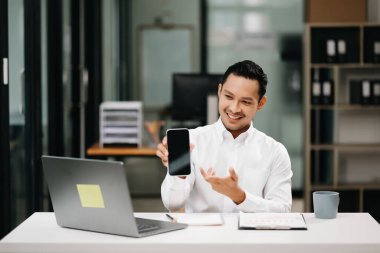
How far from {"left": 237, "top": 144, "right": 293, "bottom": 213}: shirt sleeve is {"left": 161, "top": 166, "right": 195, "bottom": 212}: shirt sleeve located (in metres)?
0.21

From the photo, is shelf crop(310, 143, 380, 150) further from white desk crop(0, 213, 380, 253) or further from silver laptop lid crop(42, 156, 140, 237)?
silver laptop lid crop(42, 156, 140, 237)

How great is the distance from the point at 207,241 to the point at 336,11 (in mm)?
4464

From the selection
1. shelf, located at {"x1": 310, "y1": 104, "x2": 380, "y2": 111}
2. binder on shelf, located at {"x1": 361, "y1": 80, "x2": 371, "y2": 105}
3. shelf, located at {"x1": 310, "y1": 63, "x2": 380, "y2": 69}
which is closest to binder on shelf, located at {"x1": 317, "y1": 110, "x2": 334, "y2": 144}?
shelf, located at {"x1": 310, "y1": 104, "x2": 380, "y2": 111}

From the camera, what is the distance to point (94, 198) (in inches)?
79.2

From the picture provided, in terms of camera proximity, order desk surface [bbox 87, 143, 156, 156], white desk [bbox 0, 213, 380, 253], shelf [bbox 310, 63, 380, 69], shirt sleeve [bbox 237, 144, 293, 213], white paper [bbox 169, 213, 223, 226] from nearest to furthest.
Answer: white desk [bbox 0, 213, 380, 253]
white paper [bbox 169, 213, 223, 226]
shirt sleeve [bbox 237, 144, 293, 213]
desk surface [bbox 87, 143, 156, 156]
shelf [bbox 310, 63, 380, 69]

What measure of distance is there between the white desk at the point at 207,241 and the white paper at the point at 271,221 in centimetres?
3

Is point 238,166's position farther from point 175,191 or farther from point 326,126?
point 326,126

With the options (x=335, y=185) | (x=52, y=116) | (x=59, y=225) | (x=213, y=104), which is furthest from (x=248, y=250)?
(x=335, y=185)

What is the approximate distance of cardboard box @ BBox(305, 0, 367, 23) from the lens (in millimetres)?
5945

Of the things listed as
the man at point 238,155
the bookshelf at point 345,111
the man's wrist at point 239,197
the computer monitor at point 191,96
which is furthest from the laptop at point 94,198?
the bookshelf at point 345,111

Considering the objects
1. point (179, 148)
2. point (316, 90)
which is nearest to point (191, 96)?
point (316, 90)

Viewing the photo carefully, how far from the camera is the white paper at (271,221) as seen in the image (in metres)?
2.10

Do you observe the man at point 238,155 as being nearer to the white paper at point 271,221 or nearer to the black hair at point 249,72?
the black hair at point 249,72

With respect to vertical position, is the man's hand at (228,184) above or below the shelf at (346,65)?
below
